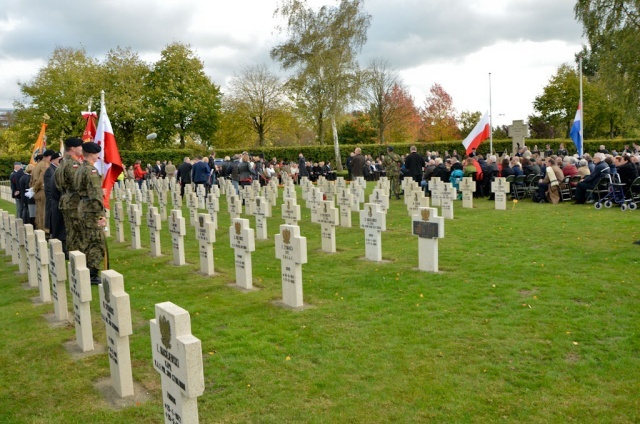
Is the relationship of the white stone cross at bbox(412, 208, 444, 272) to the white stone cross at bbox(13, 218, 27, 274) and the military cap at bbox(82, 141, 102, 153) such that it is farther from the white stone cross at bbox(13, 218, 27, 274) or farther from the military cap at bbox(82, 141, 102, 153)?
the white stone cross at bbox(13, 218, 27, 274)

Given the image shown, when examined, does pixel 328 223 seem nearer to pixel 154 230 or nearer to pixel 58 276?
pixel 154 230

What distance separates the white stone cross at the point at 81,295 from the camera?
563 cm

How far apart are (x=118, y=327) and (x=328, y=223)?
6682 mm

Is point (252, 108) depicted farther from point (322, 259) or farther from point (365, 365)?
point (365, 365)

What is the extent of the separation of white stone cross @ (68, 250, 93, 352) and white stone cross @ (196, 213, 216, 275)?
337 centimetres

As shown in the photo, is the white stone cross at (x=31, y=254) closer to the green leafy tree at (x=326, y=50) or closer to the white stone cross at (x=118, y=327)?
the white stone cross at (x=118, y=327)

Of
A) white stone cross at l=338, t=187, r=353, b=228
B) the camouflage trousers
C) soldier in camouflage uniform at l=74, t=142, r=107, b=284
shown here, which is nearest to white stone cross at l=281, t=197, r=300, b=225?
white stone cross at l=338, t=187, r=353, b=228

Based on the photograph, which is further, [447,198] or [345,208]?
[447,198]

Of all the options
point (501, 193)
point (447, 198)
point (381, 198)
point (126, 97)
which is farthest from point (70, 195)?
point (126, 97)

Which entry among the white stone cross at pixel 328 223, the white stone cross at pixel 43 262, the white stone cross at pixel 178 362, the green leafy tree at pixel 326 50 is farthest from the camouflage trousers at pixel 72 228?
the green leafy tree at pixel 326 50

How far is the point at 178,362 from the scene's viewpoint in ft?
11.4

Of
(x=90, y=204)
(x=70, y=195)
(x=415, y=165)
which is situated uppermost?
(x=415, y=165)

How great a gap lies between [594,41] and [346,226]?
26129 millimetres

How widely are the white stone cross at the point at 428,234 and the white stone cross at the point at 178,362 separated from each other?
5.74 meters
